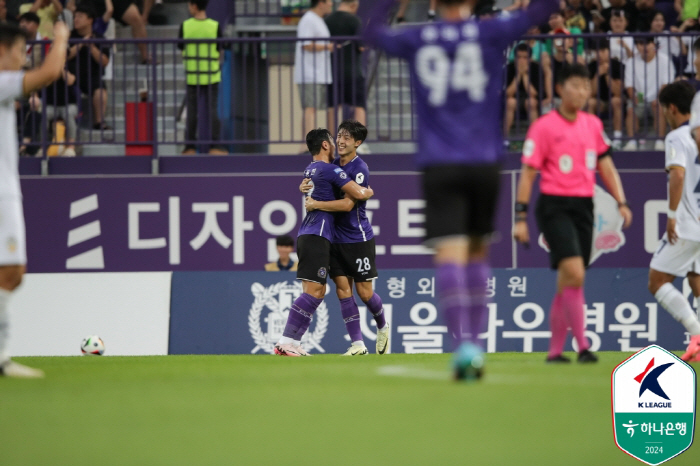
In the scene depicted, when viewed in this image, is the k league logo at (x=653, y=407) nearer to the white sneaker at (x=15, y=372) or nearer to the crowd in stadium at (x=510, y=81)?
the white sneaker at (x=15, y=372)

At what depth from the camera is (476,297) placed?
5645 mm

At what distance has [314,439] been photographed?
4.28 metres

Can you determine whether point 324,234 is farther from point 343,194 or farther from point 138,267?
point 138,267

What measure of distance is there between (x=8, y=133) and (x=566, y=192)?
377 centimetres

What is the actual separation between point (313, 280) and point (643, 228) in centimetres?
608

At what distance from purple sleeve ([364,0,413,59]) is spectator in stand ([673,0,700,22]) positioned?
38.3ft

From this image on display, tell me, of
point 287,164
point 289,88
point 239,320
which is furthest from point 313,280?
point 289,88

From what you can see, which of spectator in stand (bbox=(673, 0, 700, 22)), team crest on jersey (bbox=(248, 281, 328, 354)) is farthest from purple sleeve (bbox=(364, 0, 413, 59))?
spectator in stand (bbox=(673, 0, 700, 22))

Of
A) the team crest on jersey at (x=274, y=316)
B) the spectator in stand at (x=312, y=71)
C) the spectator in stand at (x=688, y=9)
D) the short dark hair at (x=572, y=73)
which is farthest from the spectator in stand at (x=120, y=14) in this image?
the short dark hair at (x=572, y=73)

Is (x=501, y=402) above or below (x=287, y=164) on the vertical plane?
below

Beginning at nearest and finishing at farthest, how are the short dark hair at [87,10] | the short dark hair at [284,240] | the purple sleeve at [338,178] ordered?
the purple sleeve at [338,178], the short dark hair at [284,240], the short dark hair at [87,10]

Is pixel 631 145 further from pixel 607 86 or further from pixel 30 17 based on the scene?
pixel 30 17

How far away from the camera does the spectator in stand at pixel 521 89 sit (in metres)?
14.8

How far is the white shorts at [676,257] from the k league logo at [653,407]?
262cm
